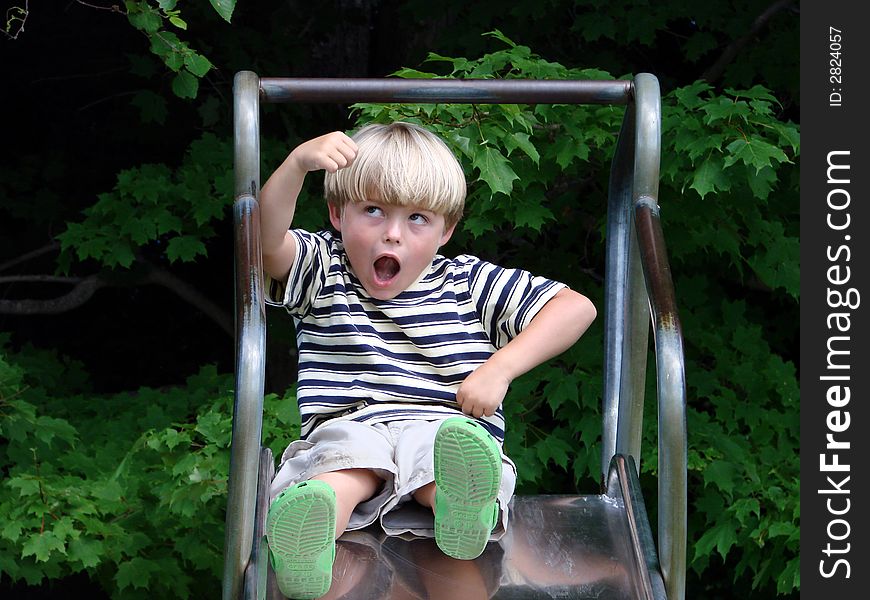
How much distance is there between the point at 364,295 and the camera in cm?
202

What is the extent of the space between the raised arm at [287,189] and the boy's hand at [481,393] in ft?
1.20

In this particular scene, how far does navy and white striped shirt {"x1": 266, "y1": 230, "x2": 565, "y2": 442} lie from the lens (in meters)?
1.95

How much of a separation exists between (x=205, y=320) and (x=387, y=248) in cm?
313

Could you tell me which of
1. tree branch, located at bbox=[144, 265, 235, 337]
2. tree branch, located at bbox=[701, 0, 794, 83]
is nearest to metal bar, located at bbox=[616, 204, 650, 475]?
tree branch, located at bbox=[701, 0, 794, 83]

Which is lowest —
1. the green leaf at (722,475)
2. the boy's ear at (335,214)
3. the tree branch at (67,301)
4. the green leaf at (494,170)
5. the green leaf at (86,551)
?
the green leaf at (86,551)

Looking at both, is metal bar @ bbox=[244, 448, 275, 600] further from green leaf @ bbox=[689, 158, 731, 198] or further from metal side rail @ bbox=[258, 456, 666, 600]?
green leaf @ bbox=[689, 158, 731, 198]

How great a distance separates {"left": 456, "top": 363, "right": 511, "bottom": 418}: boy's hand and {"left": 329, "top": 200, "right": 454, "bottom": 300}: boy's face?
27 centimetres

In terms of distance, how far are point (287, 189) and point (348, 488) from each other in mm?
456

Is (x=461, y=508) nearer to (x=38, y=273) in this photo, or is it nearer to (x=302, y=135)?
(x=302, y=135)

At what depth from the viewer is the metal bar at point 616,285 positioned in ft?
6.84

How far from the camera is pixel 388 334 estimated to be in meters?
2.00

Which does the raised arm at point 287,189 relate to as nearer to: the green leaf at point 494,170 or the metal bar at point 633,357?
the metal bar at point 633,357

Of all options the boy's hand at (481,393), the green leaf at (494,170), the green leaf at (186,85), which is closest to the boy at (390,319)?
the boy's hand at (481,393)

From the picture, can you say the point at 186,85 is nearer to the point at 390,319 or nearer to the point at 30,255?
the point at 390,319
